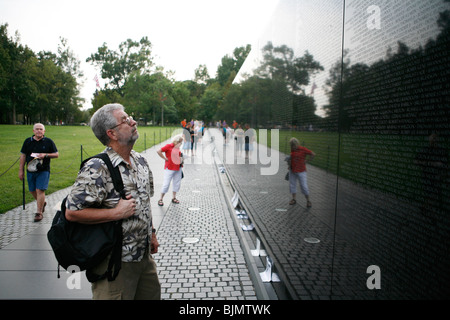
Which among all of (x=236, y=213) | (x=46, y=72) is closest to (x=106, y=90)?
(x=46, y=72)

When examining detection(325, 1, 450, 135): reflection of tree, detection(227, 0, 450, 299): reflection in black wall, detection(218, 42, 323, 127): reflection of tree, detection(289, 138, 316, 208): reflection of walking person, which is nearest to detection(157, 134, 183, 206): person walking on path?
detection(218, 42, 323, 127): reflection of tree

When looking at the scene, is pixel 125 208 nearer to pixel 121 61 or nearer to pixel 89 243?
pixel 89 243

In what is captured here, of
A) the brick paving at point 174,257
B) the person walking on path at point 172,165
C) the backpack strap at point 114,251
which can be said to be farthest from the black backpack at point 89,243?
the person walking on path at point 172,165

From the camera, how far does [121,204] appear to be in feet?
6.81

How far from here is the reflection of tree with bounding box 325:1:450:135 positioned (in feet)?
5.13

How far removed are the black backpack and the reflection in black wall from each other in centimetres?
184

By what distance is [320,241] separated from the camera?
123 inches

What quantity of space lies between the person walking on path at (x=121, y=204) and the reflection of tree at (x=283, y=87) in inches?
87.7

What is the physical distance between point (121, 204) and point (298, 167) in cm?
259

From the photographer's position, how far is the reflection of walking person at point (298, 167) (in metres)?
3.69

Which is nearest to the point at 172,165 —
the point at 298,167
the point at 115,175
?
the point at 298,167

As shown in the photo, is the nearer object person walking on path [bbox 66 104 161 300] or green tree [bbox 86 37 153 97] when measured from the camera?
person walking on path [bbox 66 104 161 300]

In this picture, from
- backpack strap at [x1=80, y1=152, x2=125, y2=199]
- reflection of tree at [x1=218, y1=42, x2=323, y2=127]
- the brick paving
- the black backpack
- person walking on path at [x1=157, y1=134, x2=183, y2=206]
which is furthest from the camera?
person walking on path at [x1=157, y1=134, x2=183, y2=206]

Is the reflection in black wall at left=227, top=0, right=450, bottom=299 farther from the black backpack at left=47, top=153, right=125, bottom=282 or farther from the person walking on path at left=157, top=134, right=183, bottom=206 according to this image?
the person walking on path at left=157, top=134, right=183, bottom=206
